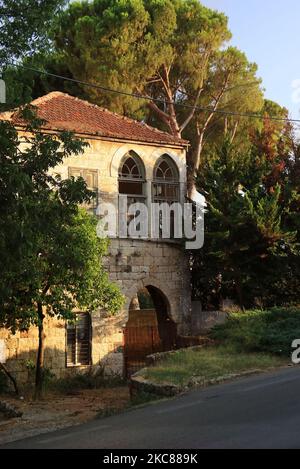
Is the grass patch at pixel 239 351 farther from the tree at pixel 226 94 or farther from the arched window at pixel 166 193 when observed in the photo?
the tree at pixel 226 94

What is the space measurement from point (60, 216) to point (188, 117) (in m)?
18.7

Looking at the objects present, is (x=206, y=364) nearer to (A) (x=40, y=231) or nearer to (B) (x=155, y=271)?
(A) (x=40, y=231)

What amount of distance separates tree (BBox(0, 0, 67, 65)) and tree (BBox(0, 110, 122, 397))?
1.27 m

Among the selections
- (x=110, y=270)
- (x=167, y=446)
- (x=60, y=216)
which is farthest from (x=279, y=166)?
(x=167, y=446)

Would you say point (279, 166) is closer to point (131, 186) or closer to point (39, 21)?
point (131, 186)

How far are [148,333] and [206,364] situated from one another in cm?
712

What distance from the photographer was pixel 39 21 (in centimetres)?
1043

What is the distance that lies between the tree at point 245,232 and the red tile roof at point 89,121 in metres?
2.12

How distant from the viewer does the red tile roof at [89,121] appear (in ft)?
64.6

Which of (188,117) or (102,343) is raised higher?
(188,117)

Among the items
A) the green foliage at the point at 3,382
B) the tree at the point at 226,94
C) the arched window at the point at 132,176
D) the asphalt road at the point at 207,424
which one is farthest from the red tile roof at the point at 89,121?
the asphalt road at the point at 207,424

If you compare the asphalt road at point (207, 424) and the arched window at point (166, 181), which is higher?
the arched window at point (166, 181)

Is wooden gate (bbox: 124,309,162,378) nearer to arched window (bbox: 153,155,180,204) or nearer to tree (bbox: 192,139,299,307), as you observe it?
tree (bbox: 192,139,299,307)

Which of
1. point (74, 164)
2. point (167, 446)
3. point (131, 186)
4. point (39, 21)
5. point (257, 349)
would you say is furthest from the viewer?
point (131, 186)
